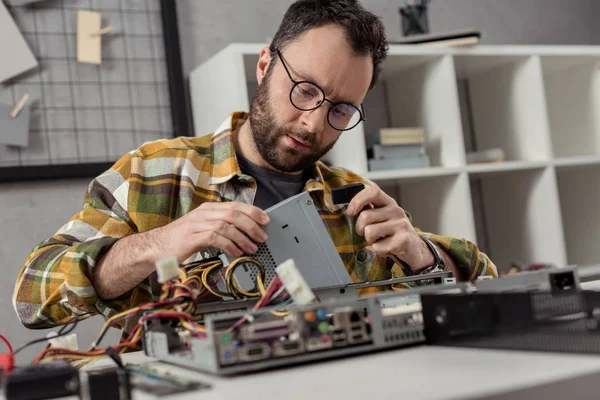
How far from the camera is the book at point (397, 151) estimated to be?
7.72ft

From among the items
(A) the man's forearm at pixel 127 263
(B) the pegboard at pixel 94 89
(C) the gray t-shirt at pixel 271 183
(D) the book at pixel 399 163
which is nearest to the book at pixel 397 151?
(D) the book at pixel 399 163

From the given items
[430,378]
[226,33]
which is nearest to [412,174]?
[226,33]

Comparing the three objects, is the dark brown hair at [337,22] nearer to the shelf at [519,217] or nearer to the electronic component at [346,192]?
the electronic component at [346,192]

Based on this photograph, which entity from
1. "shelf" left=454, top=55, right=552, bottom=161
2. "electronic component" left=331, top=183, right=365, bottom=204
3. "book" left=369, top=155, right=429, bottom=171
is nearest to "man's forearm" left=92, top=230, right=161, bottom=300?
"electronic component" left=331, top=183, right=365, bottom=204

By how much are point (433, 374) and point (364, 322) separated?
14 centimetres

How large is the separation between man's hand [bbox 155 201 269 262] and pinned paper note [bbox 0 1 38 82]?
1269mm

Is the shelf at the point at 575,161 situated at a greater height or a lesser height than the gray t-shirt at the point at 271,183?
greater

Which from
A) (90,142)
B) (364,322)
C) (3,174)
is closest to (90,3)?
(90,142)

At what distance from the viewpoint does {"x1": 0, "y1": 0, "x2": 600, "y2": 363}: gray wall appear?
6.86 feet

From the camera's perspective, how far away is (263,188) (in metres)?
1.57

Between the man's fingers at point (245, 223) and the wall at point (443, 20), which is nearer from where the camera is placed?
the man's fingers at point (245, 223)

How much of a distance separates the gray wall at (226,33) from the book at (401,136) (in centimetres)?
50

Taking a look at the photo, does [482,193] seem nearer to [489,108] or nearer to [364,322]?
[489,108]

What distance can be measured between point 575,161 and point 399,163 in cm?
71
